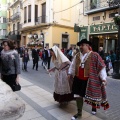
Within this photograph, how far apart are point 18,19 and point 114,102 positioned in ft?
102

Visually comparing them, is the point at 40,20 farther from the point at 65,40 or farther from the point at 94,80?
the point at 94,80

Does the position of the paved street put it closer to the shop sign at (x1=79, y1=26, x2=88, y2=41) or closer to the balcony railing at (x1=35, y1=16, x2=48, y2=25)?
the shop sign at (x1=79, y1=26, x2=88, y2=41)

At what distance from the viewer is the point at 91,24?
18.4 meters

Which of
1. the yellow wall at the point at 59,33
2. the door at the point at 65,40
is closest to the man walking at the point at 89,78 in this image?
the yellow wall at the point at 59,33

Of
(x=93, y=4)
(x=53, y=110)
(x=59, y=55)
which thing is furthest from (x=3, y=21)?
(x=53, y=110)

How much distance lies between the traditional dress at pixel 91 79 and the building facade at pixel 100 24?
11900 mm

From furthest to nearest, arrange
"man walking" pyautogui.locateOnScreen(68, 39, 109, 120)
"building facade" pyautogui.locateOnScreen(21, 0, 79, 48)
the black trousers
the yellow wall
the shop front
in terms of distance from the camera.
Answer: the yellow wall, "building facade" pyautogui.locateOnScreen(21, 0, 79, 48), the shop front, the black trousers, "man walking" pyautogui.locateOnScreen(68, 39, 109, 120)

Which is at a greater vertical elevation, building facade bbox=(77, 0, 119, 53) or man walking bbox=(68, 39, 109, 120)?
building facade bbox=(77, 0, 119, 53)

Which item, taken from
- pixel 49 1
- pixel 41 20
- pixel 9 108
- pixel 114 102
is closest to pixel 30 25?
pixel 41 20

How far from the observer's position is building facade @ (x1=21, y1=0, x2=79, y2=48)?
2364cm

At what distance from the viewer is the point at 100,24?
1728 centimetres

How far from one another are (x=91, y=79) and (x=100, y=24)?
13858 mm

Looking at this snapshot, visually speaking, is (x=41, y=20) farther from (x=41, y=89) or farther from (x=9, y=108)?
(x=9, y=108)

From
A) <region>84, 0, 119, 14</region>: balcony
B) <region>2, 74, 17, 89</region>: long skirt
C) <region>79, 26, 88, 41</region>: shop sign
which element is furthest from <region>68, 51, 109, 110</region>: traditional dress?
<region>79, 26, 88, 41</region>: shop sign
